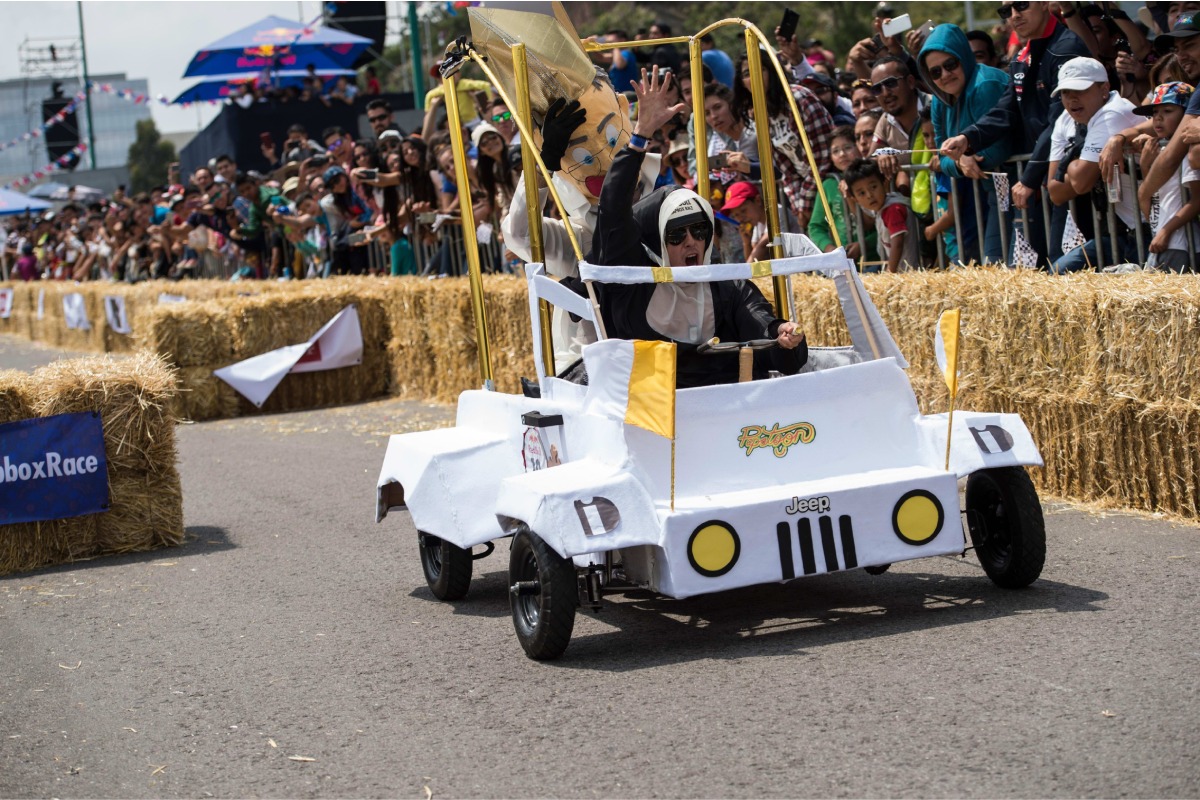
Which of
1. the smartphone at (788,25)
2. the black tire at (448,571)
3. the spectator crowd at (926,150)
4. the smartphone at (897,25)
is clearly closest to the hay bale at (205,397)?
the spectator crowd at (926,150)

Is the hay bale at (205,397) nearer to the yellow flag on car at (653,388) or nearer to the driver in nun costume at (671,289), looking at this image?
the driver in nun costume at (671,289)

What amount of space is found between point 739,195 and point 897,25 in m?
1.66

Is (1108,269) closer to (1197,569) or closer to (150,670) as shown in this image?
(1197,569)

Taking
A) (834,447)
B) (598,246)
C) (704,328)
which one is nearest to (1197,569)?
(834,447)

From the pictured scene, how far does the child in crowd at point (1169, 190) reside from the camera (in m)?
7.32

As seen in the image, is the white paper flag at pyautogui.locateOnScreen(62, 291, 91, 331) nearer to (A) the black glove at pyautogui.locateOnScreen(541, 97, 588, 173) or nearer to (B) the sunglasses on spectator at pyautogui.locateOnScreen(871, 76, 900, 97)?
Result: (B) the sunglasses on spectator at pyautogui.locateOnScreen(871, 76, 900, 97)

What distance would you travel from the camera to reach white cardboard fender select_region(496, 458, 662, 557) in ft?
16.3

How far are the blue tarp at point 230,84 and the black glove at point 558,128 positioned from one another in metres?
21.8

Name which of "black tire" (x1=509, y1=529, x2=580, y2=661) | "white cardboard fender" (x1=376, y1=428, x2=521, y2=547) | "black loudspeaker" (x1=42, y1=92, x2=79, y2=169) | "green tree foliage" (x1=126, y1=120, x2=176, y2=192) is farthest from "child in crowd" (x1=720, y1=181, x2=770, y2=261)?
"green tree foliage" (x1=126, y1=120, x2=176, y2=192)

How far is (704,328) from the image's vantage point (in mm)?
6102

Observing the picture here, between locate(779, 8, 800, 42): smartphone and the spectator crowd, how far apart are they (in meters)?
0.06

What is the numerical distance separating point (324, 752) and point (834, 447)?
2.28 m

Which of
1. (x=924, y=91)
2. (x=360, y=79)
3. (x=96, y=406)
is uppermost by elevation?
(x=360, y=79)

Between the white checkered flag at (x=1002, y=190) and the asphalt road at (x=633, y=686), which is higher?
the white checkered flag at (x=1002, y=190)
